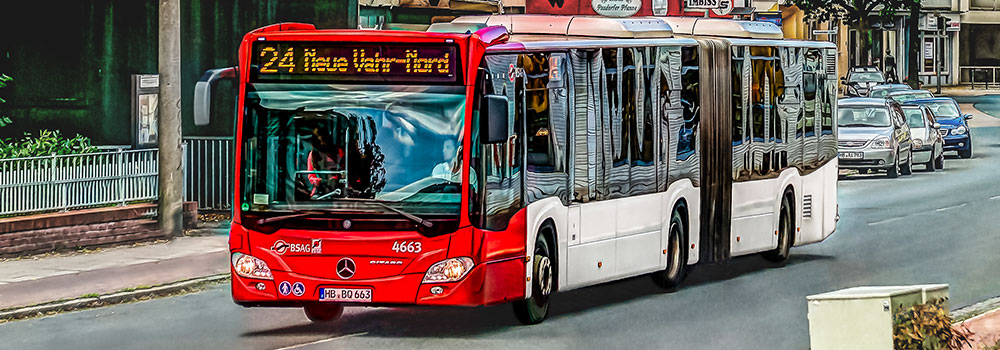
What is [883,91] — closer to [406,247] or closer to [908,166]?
[908,166]

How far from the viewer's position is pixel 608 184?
1791cm

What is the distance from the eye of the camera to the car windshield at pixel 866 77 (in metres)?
71.4

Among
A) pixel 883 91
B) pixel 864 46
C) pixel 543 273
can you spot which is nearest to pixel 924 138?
pixel 883 91

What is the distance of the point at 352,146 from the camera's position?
1523cm

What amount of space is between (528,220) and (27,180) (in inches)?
345

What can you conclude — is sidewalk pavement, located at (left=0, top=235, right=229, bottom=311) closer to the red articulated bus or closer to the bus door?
the red articulated bus

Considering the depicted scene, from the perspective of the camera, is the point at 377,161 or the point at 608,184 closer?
the point at 377,161

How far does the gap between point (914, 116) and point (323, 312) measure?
29.7m

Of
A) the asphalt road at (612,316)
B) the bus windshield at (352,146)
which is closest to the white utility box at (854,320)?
the asphalt road at (612,316)

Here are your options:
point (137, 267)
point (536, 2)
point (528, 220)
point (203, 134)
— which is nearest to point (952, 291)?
point (528, 220)

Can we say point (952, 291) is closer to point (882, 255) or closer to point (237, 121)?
point (882, 255)

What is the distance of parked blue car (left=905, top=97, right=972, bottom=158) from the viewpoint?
→ 4866 cm

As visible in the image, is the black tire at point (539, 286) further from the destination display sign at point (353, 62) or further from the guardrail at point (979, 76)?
the guardrail at point (979, 76)

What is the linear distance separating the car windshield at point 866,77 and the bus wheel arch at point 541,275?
5557 cm
